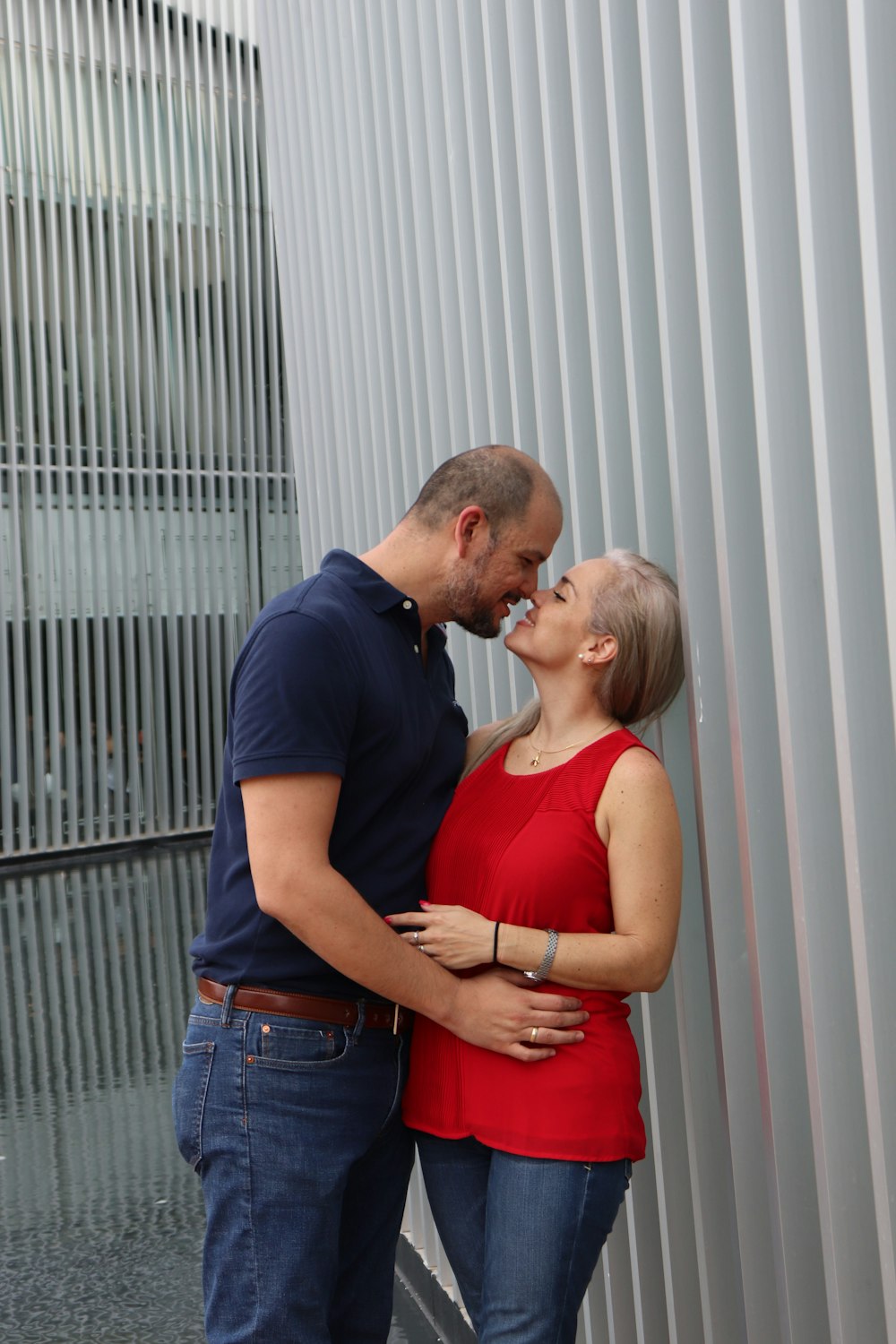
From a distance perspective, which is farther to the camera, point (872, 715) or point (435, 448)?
point (435, 448)

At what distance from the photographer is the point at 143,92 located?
1110cm

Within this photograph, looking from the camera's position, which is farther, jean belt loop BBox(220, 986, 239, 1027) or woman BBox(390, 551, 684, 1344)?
jean belt loop BBox(220, 986, 239, 1027)

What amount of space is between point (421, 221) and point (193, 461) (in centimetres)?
891

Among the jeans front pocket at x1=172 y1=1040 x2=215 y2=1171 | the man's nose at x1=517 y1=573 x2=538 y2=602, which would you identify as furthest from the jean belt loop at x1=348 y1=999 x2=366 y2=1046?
the man's nose at x1=517 y1=573 x2=538 y2=602

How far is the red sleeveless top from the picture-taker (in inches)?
68.2

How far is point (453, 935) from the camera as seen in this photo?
178cm

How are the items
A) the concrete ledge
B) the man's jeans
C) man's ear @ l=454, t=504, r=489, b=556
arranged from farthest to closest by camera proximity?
the concrete ledge
man's ear @ l=454, t=504, r=489, b=556
the man's jeans

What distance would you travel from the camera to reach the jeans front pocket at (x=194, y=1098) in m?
1.90

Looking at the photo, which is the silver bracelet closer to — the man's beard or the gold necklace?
the gold necklace

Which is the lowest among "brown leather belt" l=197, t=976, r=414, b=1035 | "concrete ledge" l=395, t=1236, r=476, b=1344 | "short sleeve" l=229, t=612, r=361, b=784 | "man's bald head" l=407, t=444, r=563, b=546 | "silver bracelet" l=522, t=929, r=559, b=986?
"concrete ledge" l=395, t=1236, r=476, b=1344

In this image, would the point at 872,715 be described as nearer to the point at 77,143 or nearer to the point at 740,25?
the point at 740,25

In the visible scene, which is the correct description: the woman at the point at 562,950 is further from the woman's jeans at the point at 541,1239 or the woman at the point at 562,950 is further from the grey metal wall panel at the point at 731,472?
the grey metal wall panel at the point at 731,472

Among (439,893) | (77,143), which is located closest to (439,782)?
(439,893)

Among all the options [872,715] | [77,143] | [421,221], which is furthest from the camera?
[77,143]
